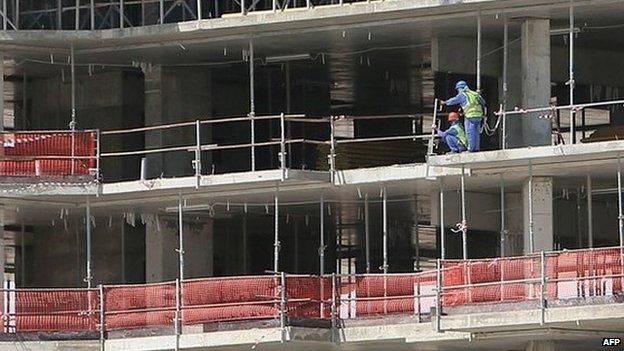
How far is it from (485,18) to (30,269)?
1374cm

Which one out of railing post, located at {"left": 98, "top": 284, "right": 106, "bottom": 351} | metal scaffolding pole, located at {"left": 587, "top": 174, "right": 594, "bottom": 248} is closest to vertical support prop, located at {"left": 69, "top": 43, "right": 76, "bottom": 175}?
railing post, located at {"left": 98, "top": 284, "right": 106, "bottom": 351}

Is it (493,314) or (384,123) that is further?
(384,123)

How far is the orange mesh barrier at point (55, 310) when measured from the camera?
63500 millimetres

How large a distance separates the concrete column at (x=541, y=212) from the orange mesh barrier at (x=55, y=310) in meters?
8.63

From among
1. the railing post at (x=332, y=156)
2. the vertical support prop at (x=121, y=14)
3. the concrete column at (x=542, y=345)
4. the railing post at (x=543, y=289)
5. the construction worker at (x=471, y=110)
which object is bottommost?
the concrete column at (x=542, y=345)

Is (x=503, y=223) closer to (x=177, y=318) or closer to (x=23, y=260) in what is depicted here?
(x=177, y=318)

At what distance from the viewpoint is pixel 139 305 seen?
63.2m

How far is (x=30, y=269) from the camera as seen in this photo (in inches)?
2817

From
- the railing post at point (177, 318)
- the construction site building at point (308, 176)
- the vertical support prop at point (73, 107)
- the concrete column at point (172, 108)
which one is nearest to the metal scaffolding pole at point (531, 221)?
the construction site building at point (308, 176)

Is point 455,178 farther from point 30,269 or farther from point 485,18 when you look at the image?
point 30,269

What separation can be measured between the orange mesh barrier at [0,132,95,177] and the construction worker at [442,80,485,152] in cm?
799

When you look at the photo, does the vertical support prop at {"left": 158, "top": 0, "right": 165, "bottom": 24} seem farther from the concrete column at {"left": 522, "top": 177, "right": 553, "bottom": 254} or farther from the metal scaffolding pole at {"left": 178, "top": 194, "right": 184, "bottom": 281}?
the concrete column at {"left": 522, "top": 177, "right": 553, "bottom": 254}

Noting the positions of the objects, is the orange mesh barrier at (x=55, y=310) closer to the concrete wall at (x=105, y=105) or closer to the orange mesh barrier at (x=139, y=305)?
the orange mesh barrier at (x=139, y=305)

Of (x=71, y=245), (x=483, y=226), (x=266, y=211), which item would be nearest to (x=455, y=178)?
(x=483, y=226)
